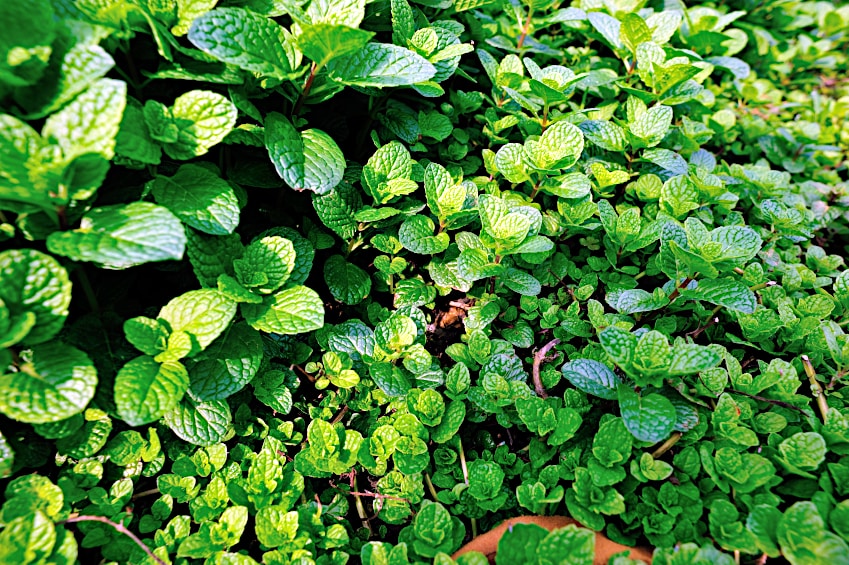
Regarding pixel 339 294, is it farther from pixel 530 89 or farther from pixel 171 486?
pixel 530 89

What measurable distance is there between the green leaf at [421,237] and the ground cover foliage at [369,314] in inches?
0.4

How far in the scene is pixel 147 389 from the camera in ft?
3.76

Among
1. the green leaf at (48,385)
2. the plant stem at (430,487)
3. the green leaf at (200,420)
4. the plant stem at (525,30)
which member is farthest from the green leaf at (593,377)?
the plant stem at (525,30)

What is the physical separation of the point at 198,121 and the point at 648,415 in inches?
48.2

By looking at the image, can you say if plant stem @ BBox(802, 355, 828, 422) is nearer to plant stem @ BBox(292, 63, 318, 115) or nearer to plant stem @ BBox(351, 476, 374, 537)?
plant stem @ BBox(351, 476, 374, 537)

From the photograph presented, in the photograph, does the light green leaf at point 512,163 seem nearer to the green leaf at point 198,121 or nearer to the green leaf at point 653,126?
the green leaf at point 653,126

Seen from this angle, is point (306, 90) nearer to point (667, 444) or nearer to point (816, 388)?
point (667, 444)

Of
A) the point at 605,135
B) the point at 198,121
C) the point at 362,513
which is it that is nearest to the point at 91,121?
the point at 198,121

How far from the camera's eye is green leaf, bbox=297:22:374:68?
3.83ft

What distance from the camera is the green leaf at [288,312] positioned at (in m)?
1.27

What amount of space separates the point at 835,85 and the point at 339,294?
3.05 meters

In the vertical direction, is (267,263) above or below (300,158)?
below

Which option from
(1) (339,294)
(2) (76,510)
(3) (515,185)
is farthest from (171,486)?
(3) (515,185)

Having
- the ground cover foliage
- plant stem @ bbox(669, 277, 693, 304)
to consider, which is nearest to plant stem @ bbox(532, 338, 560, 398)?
the ground cover foliage
